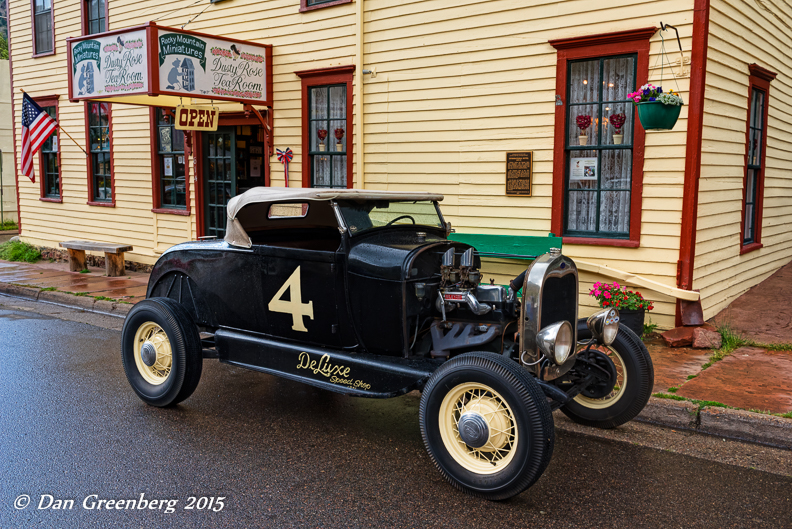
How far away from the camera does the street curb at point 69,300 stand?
30.9 feet

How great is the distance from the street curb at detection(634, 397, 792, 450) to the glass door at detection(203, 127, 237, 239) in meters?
8.09

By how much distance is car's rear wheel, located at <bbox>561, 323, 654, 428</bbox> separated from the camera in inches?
185

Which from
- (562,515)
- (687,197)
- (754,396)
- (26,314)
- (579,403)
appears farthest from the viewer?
(26,314)

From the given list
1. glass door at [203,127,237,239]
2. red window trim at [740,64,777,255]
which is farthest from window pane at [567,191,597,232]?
glass door at [203,127,237,239]

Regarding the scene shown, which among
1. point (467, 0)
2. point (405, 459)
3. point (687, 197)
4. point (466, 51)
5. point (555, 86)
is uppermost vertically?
point (467, 0)

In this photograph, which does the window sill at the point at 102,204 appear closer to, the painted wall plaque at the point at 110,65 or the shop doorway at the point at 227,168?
the shop doorway at the point at 227,168

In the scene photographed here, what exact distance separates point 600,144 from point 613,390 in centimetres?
373

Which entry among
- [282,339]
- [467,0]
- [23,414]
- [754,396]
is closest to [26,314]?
[23,414]

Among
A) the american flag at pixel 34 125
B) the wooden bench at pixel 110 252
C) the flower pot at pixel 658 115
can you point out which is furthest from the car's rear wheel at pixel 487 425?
the american flag at pixel 34 125

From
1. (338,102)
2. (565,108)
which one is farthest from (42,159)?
(565,108)

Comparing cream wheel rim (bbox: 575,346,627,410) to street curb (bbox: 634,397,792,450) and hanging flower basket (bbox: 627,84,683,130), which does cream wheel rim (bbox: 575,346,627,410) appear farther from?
hanging flower basket (bbox: 627,84,683,130)

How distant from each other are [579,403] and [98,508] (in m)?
3.22

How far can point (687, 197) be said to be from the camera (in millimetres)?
7195

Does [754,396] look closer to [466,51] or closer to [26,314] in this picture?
[466,51]
